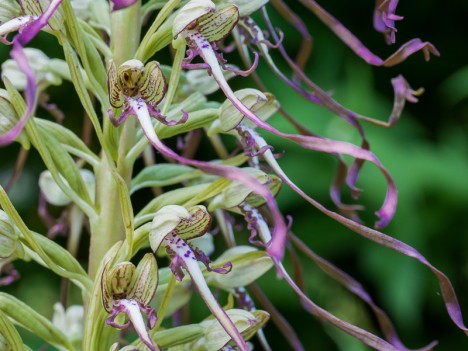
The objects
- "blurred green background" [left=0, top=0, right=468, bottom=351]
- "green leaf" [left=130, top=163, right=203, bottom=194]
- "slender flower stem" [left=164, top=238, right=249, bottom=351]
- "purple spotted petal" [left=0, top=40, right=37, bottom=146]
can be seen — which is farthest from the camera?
"blurred green background" [left=0, top=0, right=468, bottom=351]

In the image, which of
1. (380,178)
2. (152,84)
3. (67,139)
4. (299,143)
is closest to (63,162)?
(67,139)

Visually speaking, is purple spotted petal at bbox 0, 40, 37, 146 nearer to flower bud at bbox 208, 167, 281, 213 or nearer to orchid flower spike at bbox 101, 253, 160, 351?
orchid flower spike at bbox 101, 253, 160, 351

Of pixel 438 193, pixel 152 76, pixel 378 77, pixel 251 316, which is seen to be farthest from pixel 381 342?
pixel 378 77

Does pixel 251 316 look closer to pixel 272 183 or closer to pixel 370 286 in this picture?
pixel 272 183

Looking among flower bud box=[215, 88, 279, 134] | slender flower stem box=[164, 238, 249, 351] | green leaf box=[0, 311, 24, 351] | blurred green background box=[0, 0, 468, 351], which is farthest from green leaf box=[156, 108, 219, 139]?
blurred green background box=[0, 0, 468, 351]

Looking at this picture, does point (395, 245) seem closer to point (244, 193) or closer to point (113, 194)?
point (244, 193)

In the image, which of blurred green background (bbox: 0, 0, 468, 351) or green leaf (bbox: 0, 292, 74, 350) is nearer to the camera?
green leaf (bbox: 0, 292, 74, 350)

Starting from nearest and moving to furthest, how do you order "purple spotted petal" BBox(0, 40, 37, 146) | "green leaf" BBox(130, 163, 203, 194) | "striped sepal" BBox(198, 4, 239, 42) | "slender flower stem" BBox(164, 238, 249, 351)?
"purple spotted petal" BBox(0, 40, 37, 146), "slender flower stem" BBox(164, 238, 249, 351), "striped sepal" BBox(198, 4, 239, 42), "green leaf" BBox(130, 163, 203, 194)
